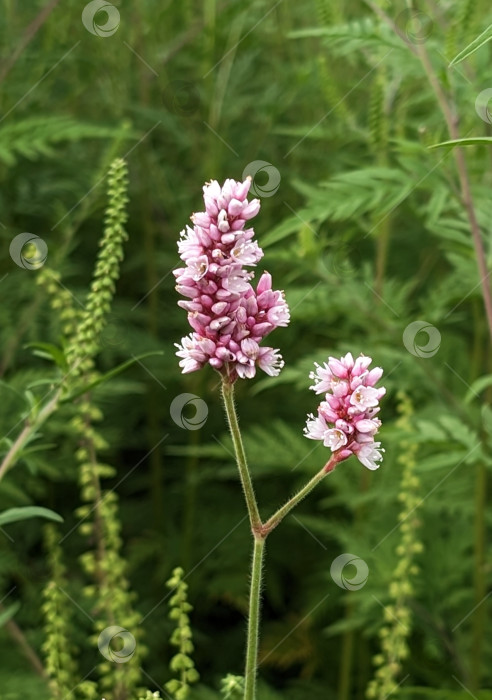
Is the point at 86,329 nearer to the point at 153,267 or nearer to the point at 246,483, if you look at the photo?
the point at 246,483

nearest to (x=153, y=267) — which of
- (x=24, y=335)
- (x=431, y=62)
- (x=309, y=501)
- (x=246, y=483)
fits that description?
(x=24, y=335)

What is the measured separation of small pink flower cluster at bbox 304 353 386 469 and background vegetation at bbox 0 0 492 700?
86 cm

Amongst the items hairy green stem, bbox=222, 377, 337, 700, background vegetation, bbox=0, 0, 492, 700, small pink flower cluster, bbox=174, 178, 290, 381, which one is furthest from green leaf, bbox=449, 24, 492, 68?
background vegetation, bbox=0, 0, 492, 700

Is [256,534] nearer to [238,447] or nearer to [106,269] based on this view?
[238,447]

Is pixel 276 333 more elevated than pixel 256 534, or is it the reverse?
pixel 276 333

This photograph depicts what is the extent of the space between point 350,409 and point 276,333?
8.36ft

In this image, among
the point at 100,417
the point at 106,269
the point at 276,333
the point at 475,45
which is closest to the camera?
the point at 475,45

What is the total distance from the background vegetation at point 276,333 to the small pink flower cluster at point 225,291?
916 mm

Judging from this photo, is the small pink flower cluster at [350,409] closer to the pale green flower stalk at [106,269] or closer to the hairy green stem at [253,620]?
the hairy green stem at [253,620]

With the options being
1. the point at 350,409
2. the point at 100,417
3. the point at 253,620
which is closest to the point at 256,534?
the point at 253,620

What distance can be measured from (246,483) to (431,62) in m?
1.37

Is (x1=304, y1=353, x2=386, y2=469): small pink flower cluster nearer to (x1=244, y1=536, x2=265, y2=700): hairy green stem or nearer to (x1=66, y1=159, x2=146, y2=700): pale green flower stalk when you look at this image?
(x1=244, y1=536, x2=265, y2=700): hairy green stem

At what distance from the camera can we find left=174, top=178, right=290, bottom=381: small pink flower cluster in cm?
122

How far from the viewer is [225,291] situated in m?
1.22
